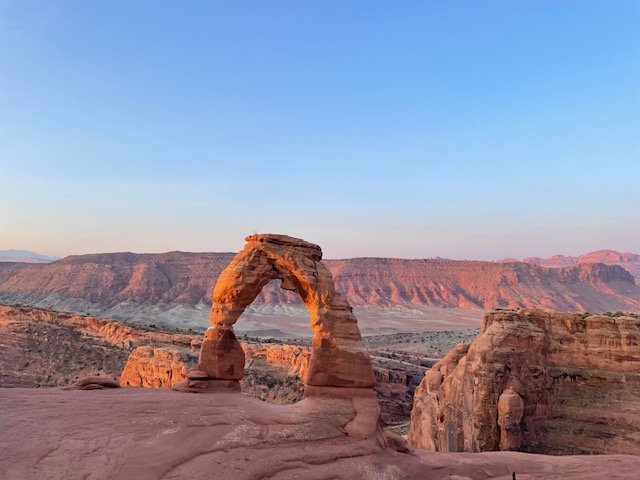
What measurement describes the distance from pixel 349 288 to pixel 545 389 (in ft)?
429

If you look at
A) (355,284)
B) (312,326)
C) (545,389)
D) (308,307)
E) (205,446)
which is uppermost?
(308,307)

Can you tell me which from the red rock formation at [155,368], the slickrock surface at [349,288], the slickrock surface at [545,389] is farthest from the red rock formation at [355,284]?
the slickrock surface at [545,389]

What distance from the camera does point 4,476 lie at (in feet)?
30.3

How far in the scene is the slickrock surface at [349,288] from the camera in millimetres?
116500

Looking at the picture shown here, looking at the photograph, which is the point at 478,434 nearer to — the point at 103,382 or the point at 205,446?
the point at 205,446

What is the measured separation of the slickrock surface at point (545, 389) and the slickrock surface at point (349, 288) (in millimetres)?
83265

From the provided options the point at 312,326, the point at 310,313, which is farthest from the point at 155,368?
the point at 310,313

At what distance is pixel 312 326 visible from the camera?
53.0ft

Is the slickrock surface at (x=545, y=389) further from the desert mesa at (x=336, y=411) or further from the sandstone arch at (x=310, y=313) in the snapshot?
the sandstone arch at (x=310, y=313)

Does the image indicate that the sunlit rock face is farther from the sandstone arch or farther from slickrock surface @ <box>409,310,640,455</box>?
slickrock surface @ <box>409,310,640,455</box>

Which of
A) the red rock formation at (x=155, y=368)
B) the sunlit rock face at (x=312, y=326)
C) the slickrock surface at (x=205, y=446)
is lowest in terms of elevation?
the red rock formation at (x=155, y=368)

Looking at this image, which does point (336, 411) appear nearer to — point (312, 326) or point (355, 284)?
point (312, 326)

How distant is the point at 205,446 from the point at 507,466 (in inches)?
401

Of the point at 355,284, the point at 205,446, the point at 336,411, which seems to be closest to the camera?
the point at 205,446
